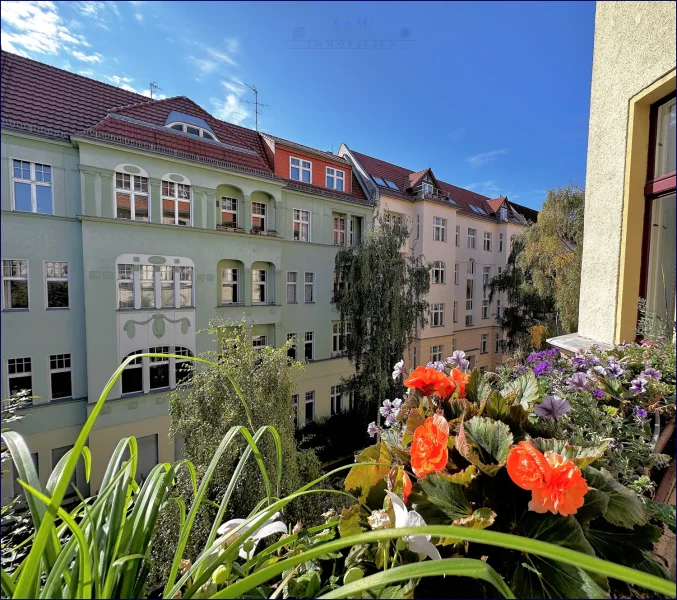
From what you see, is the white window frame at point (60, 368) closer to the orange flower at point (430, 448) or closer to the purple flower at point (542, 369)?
the orange flower at point (430, 448)

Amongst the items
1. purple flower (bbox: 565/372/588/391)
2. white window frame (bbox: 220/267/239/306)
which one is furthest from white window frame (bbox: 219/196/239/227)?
purple flower (bbox: 565/372/588/391)

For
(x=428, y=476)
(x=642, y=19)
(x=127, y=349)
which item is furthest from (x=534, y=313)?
(x=127, y=349)

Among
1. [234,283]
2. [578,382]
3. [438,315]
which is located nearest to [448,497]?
[578,382]

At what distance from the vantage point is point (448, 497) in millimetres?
452

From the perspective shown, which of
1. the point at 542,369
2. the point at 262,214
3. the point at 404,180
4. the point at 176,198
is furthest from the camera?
the point at 404,180

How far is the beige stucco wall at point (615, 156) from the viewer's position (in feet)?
2.76

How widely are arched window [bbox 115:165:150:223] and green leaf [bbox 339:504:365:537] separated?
4.12 metres

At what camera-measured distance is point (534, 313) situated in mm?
3314

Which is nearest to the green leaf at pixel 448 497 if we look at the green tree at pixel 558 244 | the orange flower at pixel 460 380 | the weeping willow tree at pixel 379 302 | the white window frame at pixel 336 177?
the orange flower at pixel 460 380

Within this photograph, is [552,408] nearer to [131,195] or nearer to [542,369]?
[542,369]

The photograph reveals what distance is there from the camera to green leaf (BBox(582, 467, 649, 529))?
1.34 ft

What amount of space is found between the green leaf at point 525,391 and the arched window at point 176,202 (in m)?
4.15

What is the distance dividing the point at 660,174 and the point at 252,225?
175 inches

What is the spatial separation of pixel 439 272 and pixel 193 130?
4366mm
